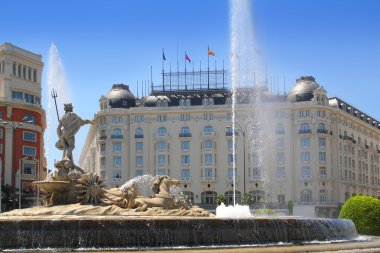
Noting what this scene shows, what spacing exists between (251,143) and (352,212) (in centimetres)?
7116

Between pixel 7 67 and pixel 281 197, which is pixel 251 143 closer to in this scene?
pixel 281 197

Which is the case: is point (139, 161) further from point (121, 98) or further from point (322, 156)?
point (322, 156)

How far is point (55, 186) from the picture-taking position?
1123 inches

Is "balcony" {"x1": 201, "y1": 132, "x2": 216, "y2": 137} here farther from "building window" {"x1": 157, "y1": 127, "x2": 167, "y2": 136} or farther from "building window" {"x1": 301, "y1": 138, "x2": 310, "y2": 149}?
"building window" {"x1": 301, "y1": 138, "x2": 310, "y2": 149}

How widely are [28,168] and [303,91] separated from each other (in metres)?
49.7

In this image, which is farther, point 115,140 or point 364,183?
point 364,183

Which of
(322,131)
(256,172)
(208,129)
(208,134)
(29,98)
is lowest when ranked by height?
(256,172)

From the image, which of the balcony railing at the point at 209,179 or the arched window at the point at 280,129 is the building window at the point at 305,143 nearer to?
the arched window at the point at 280,129

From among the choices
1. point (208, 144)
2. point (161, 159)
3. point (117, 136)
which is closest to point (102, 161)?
point (117, 136)

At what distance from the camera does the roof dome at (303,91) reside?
11206cm

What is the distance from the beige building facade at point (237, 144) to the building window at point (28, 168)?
26.0m

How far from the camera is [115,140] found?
114 meters

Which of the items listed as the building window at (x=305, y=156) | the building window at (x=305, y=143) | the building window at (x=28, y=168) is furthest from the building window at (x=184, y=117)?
the building window at (x=28, y=168)

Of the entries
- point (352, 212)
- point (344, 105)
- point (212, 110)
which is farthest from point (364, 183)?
point (352, 212)
